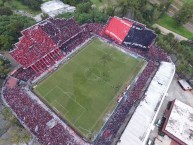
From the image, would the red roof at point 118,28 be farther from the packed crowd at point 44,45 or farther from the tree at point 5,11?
the tree at point 5,11

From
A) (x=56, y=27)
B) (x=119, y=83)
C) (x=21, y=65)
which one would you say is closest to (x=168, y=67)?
(x=119, y=83)

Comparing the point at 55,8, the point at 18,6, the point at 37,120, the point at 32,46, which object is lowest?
the point at 18,6

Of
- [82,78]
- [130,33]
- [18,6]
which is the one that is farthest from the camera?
[18,6]

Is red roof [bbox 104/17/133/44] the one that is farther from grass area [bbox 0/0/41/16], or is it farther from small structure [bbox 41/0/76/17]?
grass area [bbox 0/0/41/16]

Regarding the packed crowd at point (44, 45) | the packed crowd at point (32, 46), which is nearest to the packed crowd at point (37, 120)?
the packed crowd at point (44, 45)

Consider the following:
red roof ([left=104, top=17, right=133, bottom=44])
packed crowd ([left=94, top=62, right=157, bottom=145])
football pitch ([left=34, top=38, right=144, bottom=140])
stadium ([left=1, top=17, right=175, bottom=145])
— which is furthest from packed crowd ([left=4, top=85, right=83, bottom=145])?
red roof ([left=104, top=17, right=133, bottom=44])

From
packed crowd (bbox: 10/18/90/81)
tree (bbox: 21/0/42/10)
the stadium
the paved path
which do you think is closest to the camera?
the stadium

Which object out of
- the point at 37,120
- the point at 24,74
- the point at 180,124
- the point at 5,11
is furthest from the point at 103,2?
the point at 37,120

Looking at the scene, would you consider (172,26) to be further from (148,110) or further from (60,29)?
(148,110)
